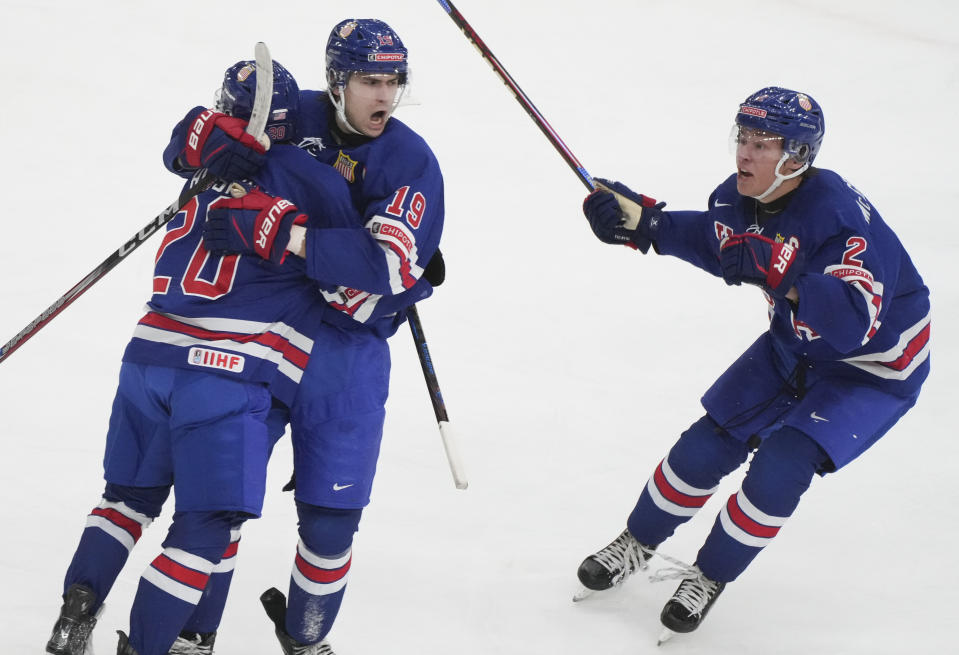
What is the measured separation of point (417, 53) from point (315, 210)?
4455 mm

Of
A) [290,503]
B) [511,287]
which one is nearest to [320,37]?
[511,287]

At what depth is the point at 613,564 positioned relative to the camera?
10.8 feet

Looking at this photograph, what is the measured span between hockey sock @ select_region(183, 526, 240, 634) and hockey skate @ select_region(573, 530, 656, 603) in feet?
3.46

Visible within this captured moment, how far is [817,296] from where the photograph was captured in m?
2.78

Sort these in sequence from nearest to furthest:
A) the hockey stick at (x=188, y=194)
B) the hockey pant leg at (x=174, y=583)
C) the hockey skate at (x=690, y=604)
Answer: the hockey pant leg at (x=174, y=583), the hockey stick at (x=188, y=194), the hockey skate at (x=690, y=604)

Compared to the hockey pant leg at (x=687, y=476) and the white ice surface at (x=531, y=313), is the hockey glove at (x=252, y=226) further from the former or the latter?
the hockey pant leg at (x=687, y=476)

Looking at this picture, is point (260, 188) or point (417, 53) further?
point (417, 53)

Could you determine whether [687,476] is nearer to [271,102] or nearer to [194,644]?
[194,644]

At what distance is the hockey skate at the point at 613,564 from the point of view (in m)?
3.25

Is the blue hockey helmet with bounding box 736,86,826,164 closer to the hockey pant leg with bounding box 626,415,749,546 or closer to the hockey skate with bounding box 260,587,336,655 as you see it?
the hockey pant leg with bounding box 626,415,749,546

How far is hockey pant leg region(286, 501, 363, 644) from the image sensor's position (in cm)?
264

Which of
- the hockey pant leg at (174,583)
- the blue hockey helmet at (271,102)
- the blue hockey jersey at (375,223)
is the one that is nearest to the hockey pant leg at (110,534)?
the hockey pant leg at (174,583)

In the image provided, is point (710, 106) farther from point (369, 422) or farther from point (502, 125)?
point (369, 422)

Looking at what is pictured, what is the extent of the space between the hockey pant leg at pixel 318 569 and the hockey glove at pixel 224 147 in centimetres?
77
